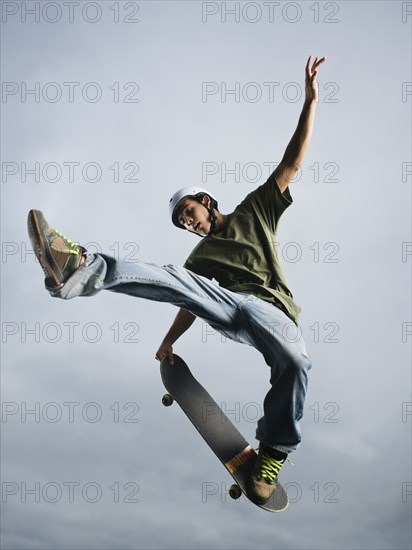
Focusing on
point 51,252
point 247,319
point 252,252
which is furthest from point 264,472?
point 51,252

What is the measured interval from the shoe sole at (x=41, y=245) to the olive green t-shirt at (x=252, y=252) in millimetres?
1575

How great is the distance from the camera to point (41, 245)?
380cm

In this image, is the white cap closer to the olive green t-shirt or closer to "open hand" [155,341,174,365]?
the olive green t-shirt

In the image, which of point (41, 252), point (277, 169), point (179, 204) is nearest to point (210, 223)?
point (179, 204)

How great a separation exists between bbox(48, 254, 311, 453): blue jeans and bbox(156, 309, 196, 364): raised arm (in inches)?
42.0

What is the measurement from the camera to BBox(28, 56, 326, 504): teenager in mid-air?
389cm

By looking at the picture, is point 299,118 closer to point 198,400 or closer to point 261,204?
point 261,204

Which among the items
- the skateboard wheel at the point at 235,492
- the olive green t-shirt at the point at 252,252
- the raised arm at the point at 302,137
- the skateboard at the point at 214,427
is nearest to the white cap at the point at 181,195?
the olive green t-shirt at the point at 252,252

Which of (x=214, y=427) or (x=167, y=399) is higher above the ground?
(x=167, y=399)

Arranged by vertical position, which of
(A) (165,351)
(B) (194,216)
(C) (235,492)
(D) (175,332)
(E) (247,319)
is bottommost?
(C) (235,492)

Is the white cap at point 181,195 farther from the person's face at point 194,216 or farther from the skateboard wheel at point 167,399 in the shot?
the skateboard wheel at point 167,399

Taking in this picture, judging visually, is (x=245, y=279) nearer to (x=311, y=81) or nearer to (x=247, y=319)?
(x=247, y=319)

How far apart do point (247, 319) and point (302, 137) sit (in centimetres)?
151

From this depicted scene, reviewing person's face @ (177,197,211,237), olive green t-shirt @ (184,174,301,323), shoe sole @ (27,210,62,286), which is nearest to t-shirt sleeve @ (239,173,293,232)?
olive green t-shirt @ (184,174,301,323)
